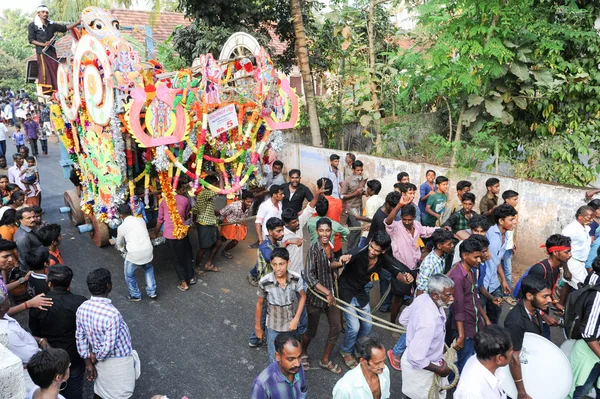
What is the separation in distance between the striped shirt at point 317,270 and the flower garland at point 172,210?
239 centimetres

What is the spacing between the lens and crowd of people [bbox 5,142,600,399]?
3008 mm

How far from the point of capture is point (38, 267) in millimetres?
4465

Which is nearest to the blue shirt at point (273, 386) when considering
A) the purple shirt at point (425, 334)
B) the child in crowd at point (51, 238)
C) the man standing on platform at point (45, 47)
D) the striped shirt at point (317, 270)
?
the purple shirt at point (425, 334)

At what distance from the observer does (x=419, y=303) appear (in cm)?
362

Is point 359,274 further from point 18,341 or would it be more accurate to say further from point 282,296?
point 18,341

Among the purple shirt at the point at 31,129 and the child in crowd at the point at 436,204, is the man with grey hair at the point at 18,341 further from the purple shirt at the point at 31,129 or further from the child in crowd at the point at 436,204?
the purple shirt at the point at 31,129

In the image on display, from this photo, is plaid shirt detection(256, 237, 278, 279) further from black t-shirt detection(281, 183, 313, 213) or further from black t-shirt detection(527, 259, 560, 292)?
black t-shirt detection(527, 259, 560, 292)

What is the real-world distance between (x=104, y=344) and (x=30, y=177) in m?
6.07

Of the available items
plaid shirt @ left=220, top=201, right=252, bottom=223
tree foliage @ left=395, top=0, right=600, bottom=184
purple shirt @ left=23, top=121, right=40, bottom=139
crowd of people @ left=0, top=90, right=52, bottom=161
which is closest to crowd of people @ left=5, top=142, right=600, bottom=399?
plaid shirt @ left=220, top=201, right=252, bottom=223

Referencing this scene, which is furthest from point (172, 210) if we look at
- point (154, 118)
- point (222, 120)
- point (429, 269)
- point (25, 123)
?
point (25, 123)

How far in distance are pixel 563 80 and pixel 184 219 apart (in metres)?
7.15

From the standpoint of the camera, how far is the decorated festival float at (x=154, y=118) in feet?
18.9

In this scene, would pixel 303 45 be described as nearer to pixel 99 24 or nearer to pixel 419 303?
pixel 99 24

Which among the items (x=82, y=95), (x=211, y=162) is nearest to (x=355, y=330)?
(x=211, y=162)
